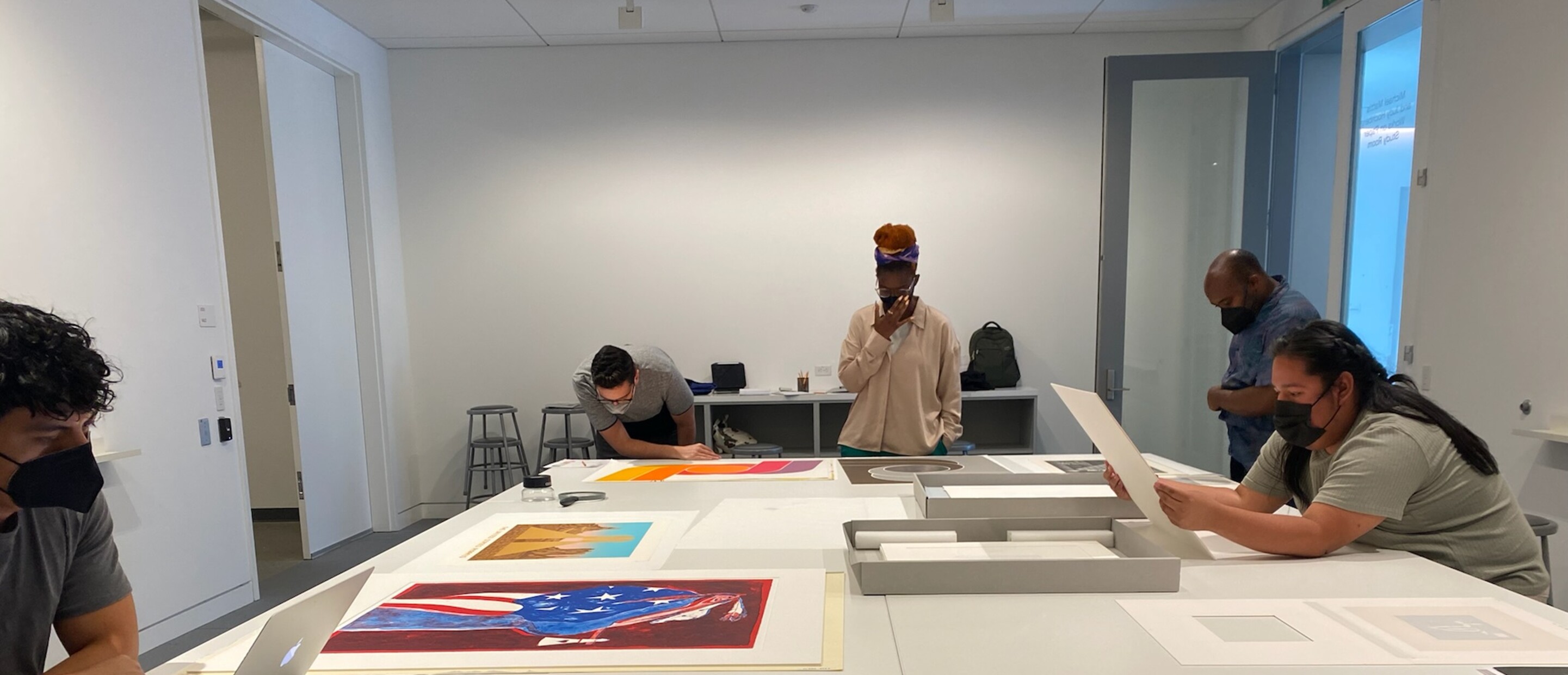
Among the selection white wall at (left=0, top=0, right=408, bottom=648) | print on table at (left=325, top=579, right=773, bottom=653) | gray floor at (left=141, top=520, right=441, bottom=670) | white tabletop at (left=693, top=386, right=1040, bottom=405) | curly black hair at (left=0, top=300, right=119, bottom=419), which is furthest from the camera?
white tabletop at (left=693, top=386, right=1040, bottom=405)

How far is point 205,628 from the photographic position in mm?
3072

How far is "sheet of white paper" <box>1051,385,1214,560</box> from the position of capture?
1325mm

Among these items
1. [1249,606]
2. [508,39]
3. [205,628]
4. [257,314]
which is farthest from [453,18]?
[1249,606]

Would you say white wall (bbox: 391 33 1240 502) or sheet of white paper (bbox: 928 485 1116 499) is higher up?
white wall (bbox: 391 33 1240 502)

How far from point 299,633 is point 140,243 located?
9.30ft

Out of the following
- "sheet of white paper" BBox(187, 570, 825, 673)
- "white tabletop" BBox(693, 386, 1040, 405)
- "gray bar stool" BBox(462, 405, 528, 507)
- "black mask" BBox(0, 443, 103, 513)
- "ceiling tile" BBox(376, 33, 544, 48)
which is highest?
"ceiling tile" BBox(376, 33, 544, 48)

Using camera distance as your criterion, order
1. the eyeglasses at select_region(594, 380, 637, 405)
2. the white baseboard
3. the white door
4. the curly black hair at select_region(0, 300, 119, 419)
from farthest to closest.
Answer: the white door → the white baseboard → the eyeglasses at select_region(594, 380, 637, 405) → the curly black hair at select_region(0, 300, 119, 419)

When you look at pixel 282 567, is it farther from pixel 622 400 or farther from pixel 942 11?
pixel 942 11

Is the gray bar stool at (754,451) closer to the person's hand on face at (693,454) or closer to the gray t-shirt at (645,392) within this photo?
the gray t-shirt at (645,392)

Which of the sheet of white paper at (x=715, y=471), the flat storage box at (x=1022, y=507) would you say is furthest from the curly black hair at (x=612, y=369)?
the flat storage box at (x=1022, y=507)

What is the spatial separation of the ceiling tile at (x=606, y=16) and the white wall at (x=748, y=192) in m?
0.25

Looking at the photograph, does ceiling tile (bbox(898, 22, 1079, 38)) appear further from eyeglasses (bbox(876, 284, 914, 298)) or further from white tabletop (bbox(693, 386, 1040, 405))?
eyeglasses (bbox(876, 284, 914, 298))

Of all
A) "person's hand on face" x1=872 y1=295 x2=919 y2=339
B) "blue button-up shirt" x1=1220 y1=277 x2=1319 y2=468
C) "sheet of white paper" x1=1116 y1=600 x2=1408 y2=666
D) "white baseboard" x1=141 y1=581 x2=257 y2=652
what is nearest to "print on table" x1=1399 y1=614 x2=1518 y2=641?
"sheet of white paper" x1=1116 y1=600 x2=1408 y2=666

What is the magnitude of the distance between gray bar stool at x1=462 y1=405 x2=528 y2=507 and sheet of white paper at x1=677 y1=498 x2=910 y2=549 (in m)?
3.16
